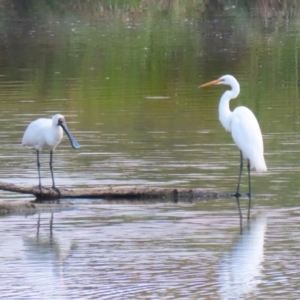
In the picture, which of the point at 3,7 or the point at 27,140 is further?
the point at 3,7

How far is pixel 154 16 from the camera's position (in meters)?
49.2

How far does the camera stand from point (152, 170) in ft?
48.4

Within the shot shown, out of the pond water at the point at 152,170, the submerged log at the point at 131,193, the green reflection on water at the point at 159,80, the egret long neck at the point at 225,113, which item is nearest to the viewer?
the pond water at the point at 152,170

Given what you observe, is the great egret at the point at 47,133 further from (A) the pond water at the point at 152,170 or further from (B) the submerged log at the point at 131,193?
(B) the submerged log at the point at 131,193

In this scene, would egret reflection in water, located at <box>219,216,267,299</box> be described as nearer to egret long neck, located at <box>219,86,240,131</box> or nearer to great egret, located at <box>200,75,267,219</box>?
great egret, located at <box>200,75,267,219</box>

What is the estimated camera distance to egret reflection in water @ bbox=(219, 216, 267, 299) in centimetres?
907

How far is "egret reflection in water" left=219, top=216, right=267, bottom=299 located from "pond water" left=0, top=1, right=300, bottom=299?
0.01 meters

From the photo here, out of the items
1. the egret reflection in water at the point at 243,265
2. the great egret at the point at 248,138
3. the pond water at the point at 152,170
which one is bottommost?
the egret reflection in water at the point at 243,265

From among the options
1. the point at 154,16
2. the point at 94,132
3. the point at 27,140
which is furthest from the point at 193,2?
the point at 27,140

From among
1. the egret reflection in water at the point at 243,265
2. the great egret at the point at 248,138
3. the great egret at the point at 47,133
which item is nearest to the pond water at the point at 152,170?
the egret reflection in water at the point at 243,265

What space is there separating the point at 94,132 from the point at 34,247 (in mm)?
8030

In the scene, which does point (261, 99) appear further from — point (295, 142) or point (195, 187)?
point (195, 187)

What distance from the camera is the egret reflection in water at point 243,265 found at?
9070 mm

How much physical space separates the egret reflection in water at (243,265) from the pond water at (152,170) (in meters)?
0.01
